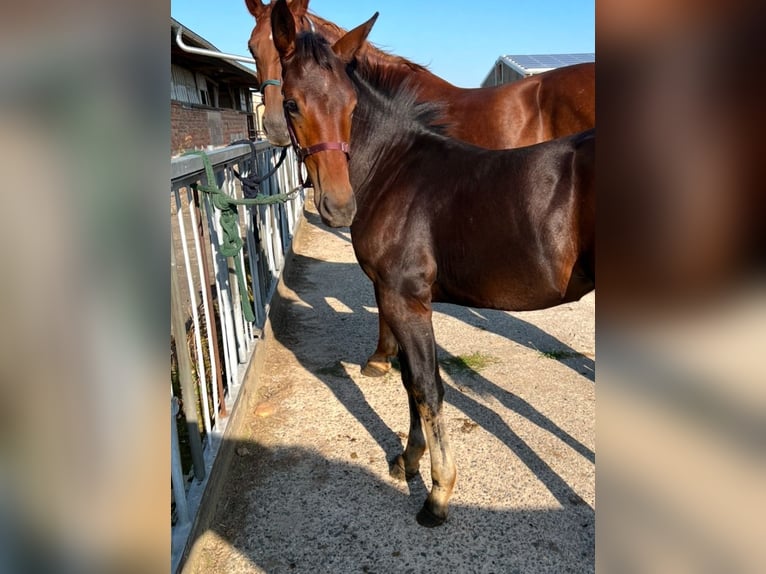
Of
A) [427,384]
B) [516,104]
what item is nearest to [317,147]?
[427,384]

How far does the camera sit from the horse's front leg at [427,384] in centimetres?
223

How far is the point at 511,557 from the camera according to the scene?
2035 mm

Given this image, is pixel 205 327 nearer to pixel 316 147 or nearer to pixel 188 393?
pixel 188 393

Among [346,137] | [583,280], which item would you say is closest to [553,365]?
[583,280]

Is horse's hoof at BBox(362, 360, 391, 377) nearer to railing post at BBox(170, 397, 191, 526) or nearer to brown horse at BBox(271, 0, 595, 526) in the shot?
brown horse at BBox(271, 0, 595, 526)

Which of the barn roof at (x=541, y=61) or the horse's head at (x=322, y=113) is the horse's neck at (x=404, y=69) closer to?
the horse's head at (x=322, y=113)

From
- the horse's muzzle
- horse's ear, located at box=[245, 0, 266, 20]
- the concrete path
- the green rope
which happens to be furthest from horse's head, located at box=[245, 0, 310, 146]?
the concrete path

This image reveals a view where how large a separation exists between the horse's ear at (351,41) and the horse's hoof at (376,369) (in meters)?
1.98

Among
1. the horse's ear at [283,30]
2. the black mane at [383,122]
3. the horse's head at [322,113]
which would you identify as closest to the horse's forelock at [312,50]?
the horse's head at [322,113]
